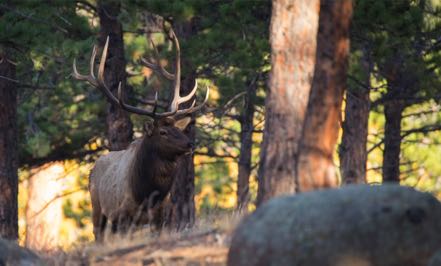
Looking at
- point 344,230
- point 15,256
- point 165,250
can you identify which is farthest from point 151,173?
point 344,230

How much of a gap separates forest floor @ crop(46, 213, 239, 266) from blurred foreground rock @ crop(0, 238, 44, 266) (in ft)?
0.84

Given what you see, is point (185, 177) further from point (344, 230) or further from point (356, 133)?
point (344, 230)

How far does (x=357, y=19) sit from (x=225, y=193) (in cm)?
2132

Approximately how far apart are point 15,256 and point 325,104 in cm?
388

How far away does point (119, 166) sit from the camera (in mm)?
15078

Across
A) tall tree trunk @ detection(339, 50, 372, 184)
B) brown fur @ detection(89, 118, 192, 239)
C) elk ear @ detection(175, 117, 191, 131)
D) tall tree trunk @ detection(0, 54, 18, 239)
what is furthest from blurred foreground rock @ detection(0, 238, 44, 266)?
tall tree trunk @ detection(339, 50, 372, 184)

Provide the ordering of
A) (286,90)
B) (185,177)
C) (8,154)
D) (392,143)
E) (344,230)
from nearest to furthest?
(344,230), (286,90), (8,154), (392,143), (185,177)

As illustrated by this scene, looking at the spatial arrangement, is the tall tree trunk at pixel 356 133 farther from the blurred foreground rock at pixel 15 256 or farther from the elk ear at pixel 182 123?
the blurred foreground rock at pixel 15 256

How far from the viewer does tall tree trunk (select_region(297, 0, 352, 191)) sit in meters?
9.02

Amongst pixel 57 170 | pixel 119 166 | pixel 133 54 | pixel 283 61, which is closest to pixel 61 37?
pixel 119 166

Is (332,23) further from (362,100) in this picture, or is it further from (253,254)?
(362,100)

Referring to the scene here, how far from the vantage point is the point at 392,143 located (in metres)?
18.4

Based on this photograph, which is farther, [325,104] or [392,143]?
[392,143]

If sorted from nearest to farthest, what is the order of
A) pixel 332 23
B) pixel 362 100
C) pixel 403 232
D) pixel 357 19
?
pixel 403 232, pixel 332 23, pixel 357 19, pixel 362 100
